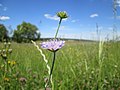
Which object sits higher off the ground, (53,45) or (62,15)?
(62,15)

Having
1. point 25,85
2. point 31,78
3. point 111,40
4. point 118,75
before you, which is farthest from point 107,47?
point 25,85

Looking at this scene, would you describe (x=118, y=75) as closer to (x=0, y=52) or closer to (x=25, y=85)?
(x=25, y=85)

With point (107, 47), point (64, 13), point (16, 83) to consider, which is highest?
point (64, 13)

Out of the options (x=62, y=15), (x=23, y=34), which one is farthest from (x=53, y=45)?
(x=23, y=34)

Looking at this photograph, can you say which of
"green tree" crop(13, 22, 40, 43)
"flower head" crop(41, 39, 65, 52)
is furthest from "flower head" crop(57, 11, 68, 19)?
"green tree" crop(13, 22, 40, 43)

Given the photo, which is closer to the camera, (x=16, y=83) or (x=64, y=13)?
(x=64, y=13)

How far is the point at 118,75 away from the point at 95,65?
1.82 feet

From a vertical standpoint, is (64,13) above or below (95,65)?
above

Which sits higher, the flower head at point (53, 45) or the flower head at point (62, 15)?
the flower head at point (62, 15)

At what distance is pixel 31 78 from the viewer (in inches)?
111

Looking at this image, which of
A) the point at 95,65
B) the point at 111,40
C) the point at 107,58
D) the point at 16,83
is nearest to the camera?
the point at 16,83

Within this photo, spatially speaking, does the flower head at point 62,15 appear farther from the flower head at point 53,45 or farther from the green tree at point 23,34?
the green tree at point 23,34

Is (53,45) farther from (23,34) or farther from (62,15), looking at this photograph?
(23,34)

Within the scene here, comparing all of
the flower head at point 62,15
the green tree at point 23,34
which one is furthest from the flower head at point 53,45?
the green tree at point 23,34
